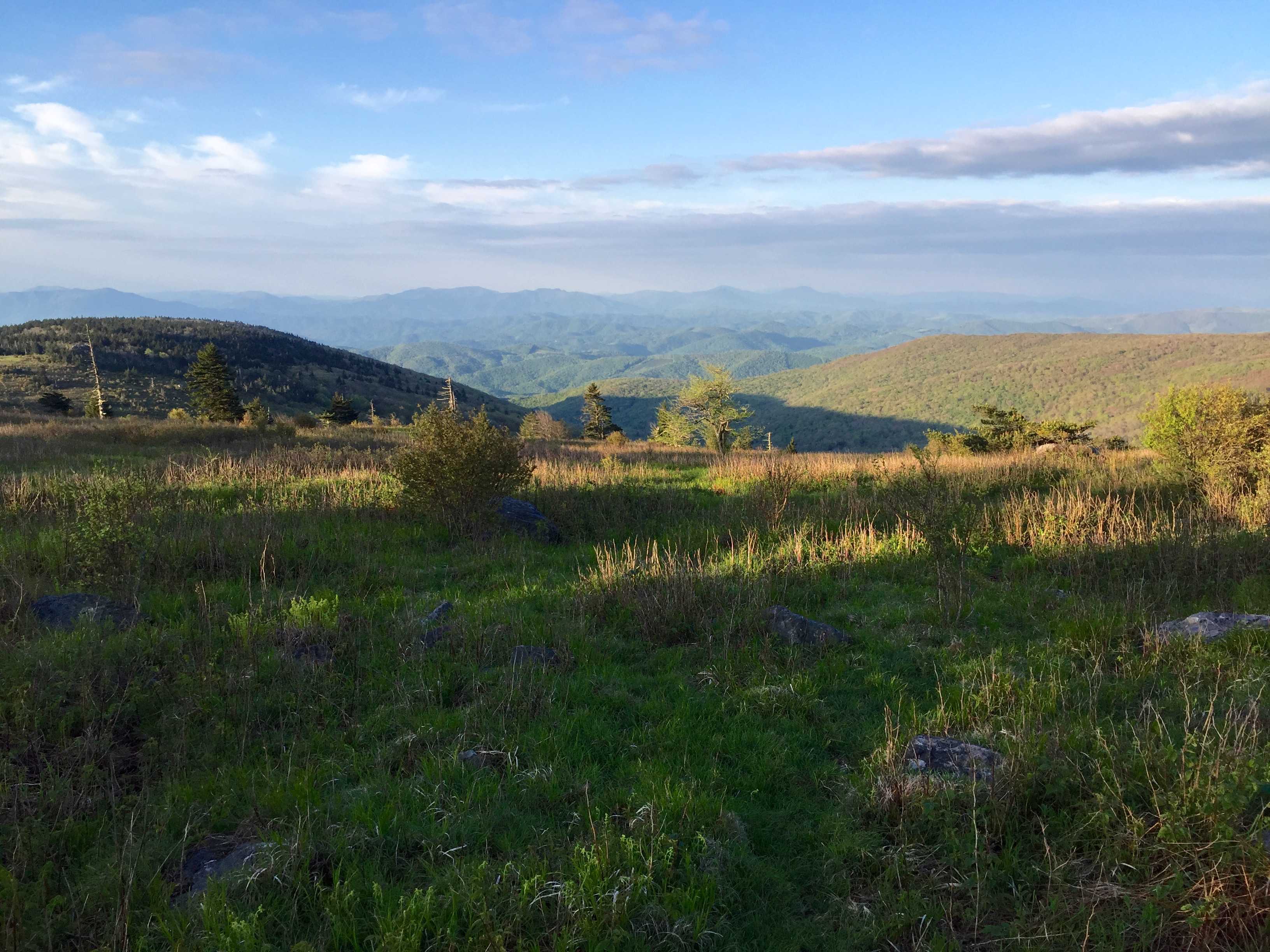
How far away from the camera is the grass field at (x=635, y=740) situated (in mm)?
2889

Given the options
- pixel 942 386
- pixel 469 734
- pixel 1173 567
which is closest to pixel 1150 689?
pixel 1173 567

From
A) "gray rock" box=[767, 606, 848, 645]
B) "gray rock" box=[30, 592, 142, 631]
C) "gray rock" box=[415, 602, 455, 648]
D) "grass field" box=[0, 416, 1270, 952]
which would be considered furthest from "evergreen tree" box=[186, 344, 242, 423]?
"gray rock" box=[767, 606, 848, 645]

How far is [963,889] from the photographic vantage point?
3.10 m

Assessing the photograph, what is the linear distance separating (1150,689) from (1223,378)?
390 feet

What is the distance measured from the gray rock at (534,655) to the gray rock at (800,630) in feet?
7.08

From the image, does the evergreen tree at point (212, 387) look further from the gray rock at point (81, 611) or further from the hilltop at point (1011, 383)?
the hilltop at point (1011, 383)

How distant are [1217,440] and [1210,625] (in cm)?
807

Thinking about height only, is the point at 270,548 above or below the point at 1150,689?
above

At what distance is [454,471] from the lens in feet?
33.9

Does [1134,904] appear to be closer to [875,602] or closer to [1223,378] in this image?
[875,602]

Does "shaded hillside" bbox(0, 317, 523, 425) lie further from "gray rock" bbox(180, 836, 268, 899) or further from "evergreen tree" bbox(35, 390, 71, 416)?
"gray rock" bbox(180, 836, 268, 899)

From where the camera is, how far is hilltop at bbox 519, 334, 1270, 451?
349 feet

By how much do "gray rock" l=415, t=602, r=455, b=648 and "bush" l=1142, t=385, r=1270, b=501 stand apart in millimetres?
11626

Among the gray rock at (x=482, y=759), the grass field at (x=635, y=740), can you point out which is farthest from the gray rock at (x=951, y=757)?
the gray rock at (x=482, y=759)
